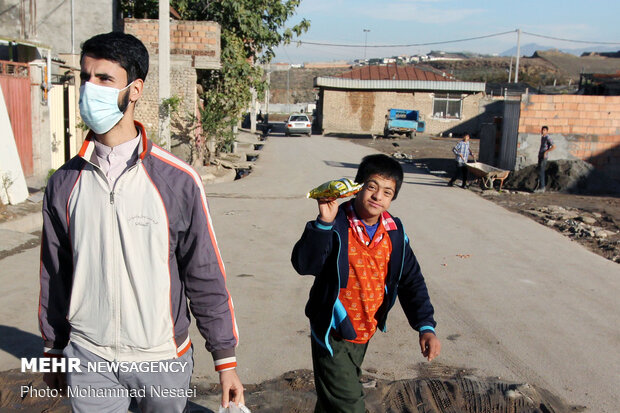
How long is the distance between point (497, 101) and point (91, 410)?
4100 cm

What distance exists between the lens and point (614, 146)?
17.3m

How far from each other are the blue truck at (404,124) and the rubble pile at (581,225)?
26.2 meters

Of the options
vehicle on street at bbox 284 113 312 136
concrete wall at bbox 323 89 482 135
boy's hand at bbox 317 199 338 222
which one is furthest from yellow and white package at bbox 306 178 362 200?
concrete wall at bbox 323 89 482 135

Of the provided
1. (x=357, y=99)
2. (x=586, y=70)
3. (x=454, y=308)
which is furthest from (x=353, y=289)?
(x=586, y=70)

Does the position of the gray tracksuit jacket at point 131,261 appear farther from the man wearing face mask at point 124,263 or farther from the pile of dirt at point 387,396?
the pile of dirt at point 387,396

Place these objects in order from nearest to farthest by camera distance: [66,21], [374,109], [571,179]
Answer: [571,179] → [66,21] → [374,109]

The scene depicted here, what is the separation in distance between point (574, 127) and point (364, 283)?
52.7ft

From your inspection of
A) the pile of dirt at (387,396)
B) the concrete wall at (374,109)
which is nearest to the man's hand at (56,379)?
the pile of dirt at (387,396)

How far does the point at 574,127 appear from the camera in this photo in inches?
675

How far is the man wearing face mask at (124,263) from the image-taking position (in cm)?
230

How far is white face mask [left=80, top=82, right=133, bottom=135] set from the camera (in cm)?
235

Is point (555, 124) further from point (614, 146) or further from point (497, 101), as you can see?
point (497, 101)

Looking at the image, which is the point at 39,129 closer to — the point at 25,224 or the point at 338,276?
the point at 25,224

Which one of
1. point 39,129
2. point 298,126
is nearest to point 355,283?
point 39,129
